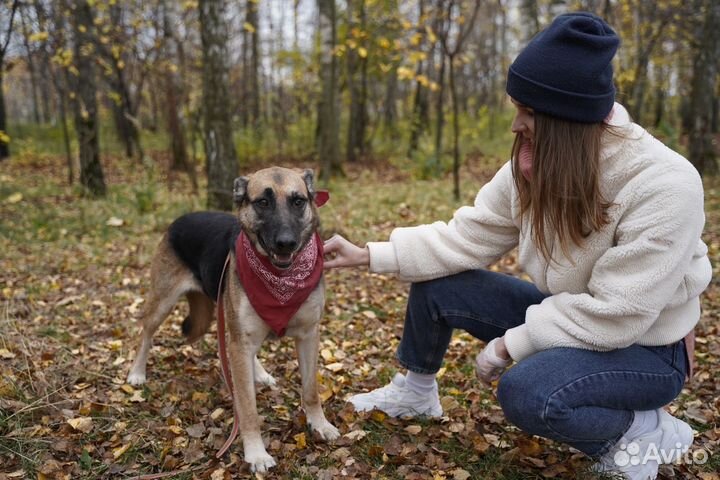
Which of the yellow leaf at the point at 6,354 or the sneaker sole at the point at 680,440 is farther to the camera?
the yellow leaf at the point at 6,354

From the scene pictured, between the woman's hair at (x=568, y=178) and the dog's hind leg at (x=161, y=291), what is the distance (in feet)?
8.15

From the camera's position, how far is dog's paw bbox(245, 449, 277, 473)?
3.05 meters

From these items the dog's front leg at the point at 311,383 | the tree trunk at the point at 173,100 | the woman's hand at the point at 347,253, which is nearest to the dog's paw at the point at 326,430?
the dog's front leg at the point at 311,383

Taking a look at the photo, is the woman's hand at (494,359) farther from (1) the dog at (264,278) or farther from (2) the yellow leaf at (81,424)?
(2) the yellow leaf at (81,424)

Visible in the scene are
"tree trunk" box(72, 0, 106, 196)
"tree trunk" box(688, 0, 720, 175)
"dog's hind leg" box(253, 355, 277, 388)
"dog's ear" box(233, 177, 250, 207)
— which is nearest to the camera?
"dog's ear" box(233, 177, 250, 207)

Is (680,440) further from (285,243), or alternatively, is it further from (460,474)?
(285,243)

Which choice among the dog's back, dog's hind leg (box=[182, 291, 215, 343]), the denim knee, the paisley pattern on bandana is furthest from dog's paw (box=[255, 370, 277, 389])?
the denim knee

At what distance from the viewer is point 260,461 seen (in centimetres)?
308

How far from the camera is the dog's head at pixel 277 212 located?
2.90m

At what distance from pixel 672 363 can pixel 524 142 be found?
1.24 meters

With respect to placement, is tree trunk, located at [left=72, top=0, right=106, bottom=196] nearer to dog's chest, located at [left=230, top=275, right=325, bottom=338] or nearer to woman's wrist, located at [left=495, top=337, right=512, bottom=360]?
dog's chest, located at [left=230, top=275, right=325, bottom=338]

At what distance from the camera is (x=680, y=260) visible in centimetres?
241

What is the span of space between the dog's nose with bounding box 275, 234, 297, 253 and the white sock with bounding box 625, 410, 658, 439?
1807 mm

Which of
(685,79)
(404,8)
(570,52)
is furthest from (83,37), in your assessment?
(685,79)
